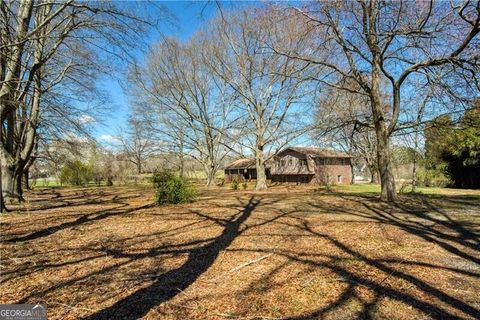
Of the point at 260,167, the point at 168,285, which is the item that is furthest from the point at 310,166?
the point at 168,285

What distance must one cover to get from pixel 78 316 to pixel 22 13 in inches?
380

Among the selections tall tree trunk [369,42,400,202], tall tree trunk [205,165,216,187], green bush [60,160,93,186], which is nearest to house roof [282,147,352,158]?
tall tree trunk [205,165,216,187]

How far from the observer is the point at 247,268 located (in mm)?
4758

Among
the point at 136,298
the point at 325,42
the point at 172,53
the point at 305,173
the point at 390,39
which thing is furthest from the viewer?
the point at 305,173

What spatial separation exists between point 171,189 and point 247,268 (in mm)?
8373

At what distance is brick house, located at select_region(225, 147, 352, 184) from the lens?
37.6 metres

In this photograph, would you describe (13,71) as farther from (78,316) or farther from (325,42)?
(325,42)

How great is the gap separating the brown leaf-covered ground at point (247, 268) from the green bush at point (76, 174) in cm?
2914

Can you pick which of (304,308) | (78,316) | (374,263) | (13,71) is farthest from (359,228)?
(13,71)

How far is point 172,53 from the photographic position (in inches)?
959

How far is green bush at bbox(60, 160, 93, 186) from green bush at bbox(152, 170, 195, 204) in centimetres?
2580

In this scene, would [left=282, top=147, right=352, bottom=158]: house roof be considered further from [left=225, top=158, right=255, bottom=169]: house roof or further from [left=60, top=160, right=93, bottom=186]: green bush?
[left=60, top=160, right=93, bottom=186]: green bush

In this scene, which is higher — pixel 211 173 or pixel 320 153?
pixel 320 153

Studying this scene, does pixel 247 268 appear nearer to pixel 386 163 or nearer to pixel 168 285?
pixel 168 285
